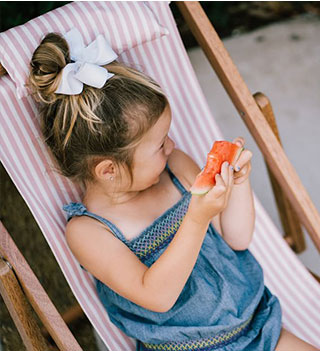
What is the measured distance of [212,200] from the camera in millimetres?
1224

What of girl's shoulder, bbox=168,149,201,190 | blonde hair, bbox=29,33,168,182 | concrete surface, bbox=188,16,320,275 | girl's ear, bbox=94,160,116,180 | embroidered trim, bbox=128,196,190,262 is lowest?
concrete surface, bbox=188,16,320,275

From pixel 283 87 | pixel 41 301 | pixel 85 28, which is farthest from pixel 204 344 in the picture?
pixel 283 87

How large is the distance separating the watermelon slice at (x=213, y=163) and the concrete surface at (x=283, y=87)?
118cm

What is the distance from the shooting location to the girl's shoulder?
5.16ft

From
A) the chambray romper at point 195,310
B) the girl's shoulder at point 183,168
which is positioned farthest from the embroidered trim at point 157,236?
the girl's shoulder at point 183,168

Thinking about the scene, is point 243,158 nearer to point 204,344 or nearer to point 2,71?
point 204,344

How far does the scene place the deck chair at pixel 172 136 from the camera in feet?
4.84

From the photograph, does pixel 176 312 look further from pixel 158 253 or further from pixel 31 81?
pixel 31 81

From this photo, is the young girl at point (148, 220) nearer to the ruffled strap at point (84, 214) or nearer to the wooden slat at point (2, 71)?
the ruffled strap at point (84, 214)

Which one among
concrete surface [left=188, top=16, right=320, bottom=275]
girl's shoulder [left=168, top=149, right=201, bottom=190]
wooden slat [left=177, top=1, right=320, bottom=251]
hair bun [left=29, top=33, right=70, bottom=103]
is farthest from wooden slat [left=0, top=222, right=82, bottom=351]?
concrete surface [left=188, top=16, right=320, bottom=275]

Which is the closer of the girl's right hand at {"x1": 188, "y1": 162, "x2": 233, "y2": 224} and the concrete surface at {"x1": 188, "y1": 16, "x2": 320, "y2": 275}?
the girl's right hand at {"x1": 188, "y1": 162, "x2": 233, "y2": 224}

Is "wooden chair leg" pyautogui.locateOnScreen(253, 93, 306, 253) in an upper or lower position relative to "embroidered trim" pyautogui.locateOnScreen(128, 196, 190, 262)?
lower

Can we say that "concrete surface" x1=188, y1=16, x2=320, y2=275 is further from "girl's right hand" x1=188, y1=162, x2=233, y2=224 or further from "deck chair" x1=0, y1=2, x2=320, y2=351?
"girl's right hand" x1=188, y1=162, x2=233, y2=224

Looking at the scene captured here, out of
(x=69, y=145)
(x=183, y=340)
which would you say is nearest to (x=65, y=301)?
(x=183, y=340)
